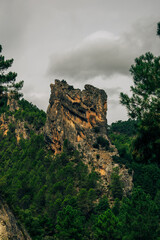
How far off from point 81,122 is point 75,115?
381cm

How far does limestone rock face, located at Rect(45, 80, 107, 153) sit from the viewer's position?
293 ft

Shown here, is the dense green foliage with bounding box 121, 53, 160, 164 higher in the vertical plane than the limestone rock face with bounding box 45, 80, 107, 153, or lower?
lower

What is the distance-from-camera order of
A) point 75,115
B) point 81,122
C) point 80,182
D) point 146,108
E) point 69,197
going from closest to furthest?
point 146,108 < point 69,197 < point 80,182 < point 81,122 < point 75,115

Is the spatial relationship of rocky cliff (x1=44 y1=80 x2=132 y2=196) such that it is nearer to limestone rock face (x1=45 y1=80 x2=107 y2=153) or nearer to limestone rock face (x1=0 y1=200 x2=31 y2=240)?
limestone rock face (x1=45 y1=80 x2=107 y2=153)

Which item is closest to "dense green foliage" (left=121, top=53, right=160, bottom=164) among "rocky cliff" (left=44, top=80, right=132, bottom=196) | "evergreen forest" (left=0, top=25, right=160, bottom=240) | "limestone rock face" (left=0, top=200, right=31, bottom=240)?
"evergreen forest" (left=0, top=25, right=160, bottom=240)

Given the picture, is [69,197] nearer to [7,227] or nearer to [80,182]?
[80,182]

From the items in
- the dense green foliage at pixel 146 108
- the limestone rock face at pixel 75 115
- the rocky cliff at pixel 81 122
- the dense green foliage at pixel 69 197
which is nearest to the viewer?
the dense green foliage at pixel 146 108

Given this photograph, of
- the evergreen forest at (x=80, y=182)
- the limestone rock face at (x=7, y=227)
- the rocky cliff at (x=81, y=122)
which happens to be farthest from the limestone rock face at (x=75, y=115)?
the limestone rock face at (x=7, y=227)

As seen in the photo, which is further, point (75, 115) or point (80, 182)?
point (75, 115)

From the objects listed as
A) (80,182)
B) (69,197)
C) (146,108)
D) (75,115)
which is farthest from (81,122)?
(146,108)

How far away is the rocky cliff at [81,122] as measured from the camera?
85250mm

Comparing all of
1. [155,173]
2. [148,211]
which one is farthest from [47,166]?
[148,211]

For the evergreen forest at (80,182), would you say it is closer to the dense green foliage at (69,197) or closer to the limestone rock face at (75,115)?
the dense green foliage at (69,197)

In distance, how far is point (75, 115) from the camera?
93.1m
